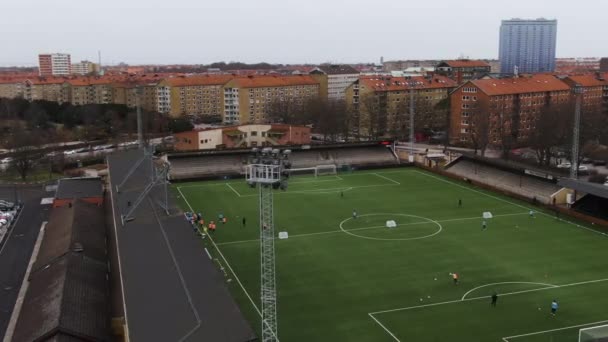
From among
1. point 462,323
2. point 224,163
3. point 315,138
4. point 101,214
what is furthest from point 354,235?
point 315,138

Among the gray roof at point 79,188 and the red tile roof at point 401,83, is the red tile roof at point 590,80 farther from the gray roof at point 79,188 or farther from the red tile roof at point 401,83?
the gray roof at point 79,188

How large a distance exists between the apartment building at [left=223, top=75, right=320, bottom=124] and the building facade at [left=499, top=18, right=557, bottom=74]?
84711 mm

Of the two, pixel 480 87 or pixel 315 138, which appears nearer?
pixel 480 87

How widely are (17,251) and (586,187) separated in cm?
2940

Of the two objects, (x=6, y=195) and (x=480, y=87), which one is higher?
(x=480, y=87)

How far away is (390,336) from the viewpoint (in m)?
18.9

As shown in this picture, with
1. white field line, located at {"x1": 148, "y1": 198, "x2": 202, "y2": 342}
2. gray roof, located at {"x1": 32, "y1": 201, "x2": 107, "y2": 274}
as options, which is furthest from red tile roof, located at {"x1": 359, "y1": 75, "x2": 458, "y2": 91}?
white field line, located at {"x1": 148, "y1": 198, "x2": 202, "y2": 342}

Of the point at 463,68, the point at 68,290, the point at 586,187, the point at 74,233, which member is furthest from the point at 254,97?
the point at 68,290

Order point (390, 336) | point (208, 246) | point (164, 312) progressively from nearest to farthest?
point (164, 312) < point (390, 336) < point (208, 246)

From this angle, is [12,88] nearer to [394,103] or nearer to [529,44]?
[394,103]

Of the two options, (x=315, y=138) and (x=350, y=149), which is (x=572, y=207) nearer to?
(x=350, y=149)

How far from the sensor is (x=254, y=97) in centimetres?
8138

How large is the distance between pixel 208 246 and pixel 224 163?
2244 centimetres

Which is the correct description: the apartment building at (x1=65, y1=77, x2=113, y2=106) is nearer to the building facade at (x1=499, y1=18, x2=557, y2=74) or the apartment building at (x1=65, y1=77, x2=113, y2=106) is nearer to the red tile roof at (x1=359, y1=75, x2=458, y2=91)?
the red tile roof at (x1=359, y1=75, x2=458, y2=91)
